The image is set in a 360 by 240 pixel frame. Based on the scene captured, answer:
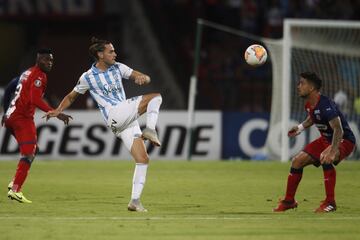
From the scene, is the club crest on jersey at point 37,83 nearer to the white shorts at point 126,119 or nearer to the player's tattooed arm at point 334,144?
the white shorts at point 126,119

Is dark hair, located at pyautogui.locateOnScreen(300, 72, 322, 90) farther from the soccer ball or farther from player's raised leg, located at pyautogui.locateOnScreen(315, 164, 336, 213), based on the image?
the soccer ball

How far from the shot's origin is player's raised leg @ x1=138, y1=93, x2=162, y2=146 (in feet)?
38.8

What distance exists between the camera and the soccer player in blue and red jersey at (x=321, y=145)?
39.5 feet

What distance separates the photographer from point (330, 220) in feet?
37.1

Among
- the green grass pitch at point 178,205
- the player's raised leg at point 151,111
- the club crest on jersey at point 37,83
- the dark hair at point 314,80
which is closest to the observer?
the green grass pitch at point 178,205

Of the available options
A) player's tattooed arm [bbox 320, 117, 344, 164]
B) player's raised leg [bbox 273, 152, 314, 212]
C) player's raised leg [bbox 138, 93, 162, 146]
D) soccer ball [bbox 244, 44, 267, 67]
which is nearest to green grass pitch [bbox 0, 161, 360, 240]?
player's raised leg [bbox 273, 152, 314, 212]

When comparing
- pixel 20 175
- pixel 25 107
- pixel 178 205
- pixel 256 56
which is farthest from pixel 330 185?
pixel 25 107

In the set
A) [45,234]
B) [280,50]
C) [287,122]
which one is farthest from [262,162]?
[45,234]

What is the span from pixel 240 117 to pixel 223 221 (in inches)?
554

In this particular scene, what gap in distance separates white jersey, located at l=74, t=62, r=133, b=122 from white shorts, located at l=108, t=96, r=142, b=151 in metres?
0.13

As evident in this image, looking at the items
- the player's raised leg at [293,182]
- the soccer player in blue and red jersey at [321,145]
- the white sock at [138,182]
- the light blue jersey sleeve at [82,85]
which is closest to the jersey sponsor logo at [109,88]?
the light blue jersey sleeve at [82,85]

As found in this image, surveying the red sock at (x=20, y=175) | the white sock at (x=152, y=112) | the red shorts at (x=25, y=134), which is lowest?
the red sock at (x=20, y=175)

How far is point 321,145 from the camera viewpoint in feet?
41.0

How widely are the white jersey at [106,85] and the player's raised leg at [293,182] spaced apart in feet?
7.86
